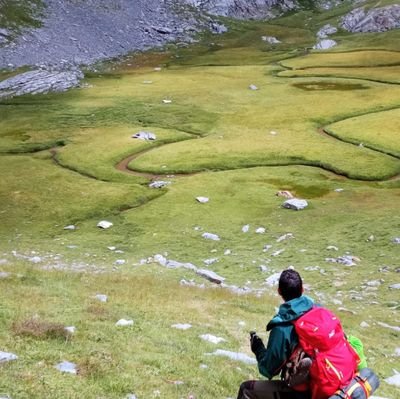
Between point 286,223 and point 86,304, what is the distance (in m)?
21.4

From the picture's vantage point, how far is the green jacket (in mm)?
9109

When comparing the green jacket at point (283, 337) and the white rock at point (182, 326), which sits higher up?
the green jacket at point (283, 337)

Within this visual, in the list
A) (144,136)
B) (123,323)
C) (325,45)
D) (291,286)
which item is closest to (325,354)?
(291,286)

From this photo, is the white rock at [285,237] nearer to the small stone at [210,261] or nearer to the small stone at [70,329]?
the small stone at [210,261]

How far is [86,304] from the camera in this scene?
18.6 m

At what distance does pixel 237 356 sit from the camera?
15.3 metres

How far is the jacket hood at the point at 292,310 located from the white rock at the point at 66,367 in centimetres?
499

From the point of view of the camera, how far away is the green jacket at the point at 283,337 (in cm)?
911

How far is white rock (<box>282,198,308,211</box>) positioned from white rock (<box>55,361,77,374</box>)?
29579 millimetres

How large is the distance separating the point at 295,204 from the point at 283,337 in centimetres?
3196

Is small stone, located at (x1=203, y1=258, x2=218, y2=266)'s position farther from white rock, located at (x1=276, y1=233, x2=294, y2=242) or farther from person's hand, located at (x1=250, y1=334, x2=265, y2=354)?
person's hand, located at (x1=250, y1=334, x2=265, y2=354)

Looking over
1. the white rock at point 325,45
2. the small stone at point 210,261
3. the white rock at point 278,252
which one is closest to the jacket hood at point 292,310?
the small stone at point 210,261

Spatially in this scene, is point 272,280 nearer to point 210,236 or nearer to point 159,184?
point 210,236

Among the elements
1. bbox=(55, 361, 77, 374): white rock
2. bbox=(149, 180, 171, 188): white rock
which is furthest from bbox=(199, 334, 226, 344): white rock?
bbox=(149, 180, 171, 188): white rock
